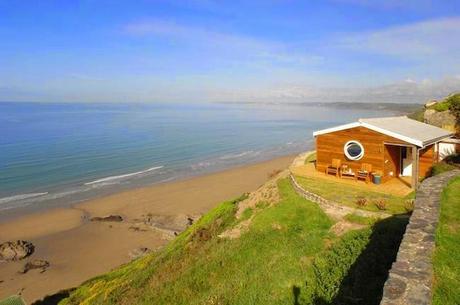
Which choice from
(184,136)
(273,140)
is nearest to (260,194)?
(273,140)

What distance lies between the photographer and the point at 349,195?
14.9 metres

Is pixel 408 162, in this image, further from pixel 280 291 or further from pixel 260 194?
pixel 280 291

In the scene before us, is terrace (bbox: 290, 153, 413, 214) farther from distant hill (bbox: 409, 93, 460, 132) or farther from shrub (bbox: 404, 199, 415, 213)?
distant hill (bbox: 409, 93, 460, 132)

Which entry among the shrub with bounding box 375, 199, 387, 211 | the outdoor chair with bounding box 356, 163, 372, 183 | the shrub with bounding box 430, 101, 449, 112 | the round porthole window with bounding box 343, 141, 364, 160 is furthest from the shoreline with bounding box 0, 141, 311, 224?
the shrub with bounding box 375, 199, 387, 211

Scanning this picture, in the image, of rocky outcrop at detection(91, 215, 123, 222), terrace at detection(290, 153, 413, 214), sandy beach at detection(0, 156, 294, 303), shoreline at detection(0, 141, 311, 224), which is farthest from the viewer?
shoreline at detection(0, 141, 311, 224)

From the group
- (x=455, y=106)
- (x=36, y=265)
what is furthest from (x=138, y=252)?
(x=455, y=106)

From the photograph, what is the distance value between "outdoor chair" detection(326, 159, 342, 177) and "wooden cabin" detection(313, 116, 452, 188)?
0.39 ft

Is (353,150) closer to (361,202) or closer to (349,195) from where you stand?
(349,195)

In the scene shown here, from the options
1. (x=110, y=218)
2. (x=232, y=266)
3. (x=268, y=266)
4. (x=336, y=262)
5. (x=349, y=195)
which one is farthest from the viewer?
(x=110, y=218)

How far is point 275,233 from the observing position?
1345 cm

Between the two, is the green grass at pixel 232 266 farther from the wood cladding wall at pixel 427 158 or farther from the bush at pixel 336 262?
the wood cladding wall at pixel 427 158

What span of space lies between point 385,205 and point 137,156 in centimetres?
3963

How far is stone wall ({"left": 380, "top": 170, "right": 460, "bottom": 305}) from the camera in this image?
5508mm

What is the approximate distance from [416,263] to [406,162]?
12.3m
